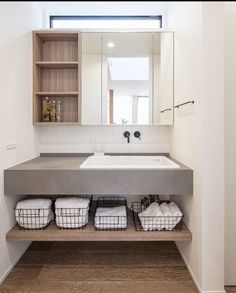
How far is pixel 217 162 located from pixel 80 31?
69.8 inches

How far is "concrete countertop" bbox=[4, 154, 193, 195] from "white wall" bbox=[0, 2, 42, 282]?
14 centimetres

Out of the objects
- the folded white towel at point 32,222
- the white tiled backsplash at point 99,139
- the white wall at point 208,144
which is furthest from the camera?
the white tiled backsplash at point 99,139

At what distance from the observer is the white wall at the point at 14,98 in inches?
68.9

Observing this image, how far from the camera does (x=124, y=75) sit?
2438 millimetres

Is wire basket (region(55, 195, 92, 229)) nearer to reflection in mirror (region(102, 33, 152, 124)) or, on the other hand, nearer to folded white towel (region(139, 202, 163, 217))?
folded white towel (region(139, 202, 163, 217))

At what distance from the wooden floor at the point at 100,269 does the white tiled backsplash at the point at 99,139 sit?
0.93 meters

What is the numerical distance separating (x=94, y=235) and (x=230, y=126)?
4.09 ft

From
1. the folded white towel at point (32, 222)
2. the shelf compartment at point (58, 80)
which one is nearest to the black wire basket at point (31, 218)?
the folded white towel at point (32, 222)

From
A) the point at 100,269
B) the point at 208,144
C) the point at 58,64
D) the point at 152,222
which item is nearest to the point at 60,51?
the point at 58,64

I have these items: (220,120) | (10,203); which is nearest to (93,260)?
(10,203)

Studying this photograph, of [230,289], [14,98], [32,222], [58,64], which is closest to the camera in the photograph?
[230,289]

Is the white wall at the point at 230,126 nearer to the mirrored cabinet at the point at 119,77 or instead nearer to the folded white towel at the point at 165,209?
the folded white towel at the point at 165,209

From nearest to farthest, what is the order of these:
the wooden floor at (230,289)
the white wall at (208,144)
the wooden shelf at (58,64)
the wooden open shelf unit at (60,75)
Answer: the white wall at (208,144)
the wooden floor at (230,289)
the wooden shelf at (58,64)
the wooden open shelf unit at (60,75)

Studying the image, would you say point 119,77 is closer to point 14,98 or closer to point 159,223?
point 14,98
